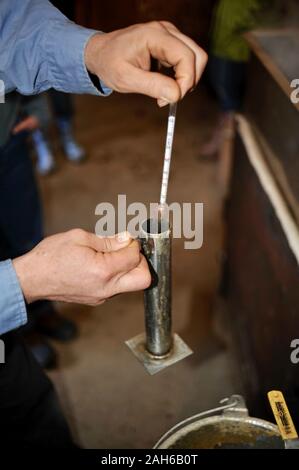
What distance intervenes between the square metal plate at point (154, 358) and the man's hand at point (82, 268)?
212 mm

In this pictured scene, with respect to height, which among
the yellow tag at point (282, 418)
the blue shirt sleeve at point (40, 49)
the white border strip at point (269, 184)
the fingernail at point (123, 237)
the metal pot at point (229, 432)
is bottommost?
the metal pot at point (229, 432)

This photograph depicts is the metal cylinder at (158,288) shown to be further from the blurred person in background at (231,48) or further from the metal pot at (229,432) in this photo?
the blurred person in background at (231,48)

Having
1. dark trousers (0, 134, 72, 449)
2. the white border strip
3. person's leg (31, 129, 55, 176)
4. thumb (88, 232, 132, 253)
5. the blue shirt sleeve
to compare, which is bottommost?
person's leg (31, 129, 55, 176)

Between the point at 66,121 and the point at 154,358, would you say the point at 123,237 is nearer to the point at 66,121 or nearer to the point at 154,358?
the point at 154,358

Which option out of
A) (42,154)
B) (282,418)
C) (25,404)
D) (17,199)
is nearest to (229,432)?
(282,418)

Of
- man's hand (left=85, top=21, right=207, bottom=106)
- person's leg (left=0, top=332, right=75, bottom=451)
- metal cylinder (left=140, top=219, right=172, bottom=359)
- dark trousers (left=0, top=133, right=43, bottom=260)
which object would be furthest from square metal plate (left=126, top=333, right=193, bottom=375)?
dark trousers (left=0, top=133, right=43, bottom=260)

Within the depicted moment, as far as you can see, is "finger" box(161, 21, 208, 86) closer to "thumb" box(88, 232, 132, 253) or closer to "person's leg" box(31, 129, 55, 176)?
"thumb" box(88, 232, 132, 253)

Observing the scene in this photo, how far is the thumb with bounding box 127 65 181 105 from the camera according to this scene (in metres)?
0.86

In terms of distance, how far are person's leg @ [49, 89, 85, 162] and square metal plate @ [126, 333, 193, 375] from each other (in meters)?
2.51

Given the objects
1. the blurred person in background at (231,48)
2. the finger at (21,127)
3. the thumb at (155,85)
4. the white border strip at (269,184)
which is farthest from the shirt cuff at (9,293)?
the blurred person in background at (231,48)

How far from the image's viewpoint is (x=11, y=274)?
859mm

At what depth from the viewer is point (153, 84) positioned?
884 mm

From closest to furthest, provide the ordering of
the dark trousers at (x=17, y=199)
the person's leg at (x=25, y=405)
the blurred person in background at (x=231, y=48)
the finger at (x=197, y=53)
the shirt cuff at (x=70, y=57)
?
1. the finger at (x=197, y=53)
2. the shirt cuff at (x=70, y=57)
3. the person's leg at (x=25, y=405)
4. the dark trousers at (x=17, y=199)
5. the blurred person in background at (x=231, y=48)

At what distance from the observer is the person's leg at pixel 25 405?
1264 millimetres
